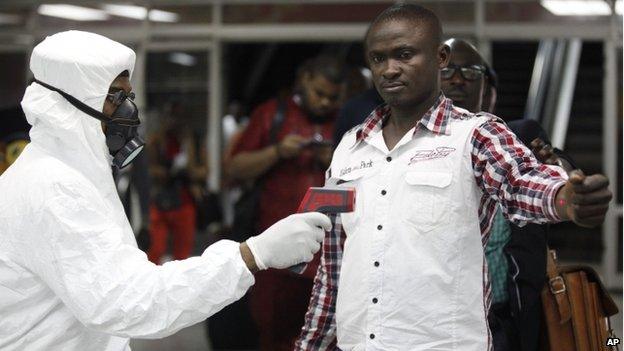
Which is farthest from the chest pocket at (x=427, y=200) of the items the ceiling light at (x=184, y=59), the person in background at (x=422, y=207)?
the ceiling light at (x=184, y=59)

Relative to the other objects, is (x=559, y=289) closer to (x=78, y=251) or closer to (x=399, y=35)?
(x=399, y=35)

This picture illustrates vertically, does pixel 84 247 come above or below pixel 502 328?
above

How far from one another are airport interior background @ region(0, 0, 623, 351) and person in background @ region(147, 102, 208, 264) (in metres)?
0.31

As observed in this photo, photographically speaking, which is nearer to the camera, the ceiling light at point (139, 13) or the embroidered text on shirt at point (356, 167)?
the embroidered text on shirt at point (356, 167)

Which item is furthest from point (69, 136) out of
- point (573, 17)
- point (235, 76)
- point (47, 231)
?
point (235, 76)

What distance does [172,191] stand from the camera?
25.9ft

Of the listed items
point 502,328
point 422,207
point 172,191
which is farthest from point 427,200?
point 172,191

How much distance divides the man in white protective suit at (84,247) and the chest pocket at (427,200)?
0.26 metres

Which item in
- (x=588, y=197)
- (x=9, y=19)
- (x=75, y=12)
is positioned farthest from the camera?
(x=9, y=19)

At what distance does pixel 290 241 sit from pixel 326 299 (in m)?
0.49

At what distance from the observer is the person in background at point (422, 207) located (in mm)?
2250

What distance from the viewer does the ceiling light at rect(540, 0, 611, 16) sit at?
8.78 meters

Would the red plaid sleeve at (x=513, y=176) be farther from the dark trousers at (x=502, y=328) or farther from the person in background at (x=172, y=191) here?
the person in background at (x=172, y=191)

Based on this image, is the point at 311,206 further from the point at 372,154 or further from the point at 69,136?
the point at 69,136
